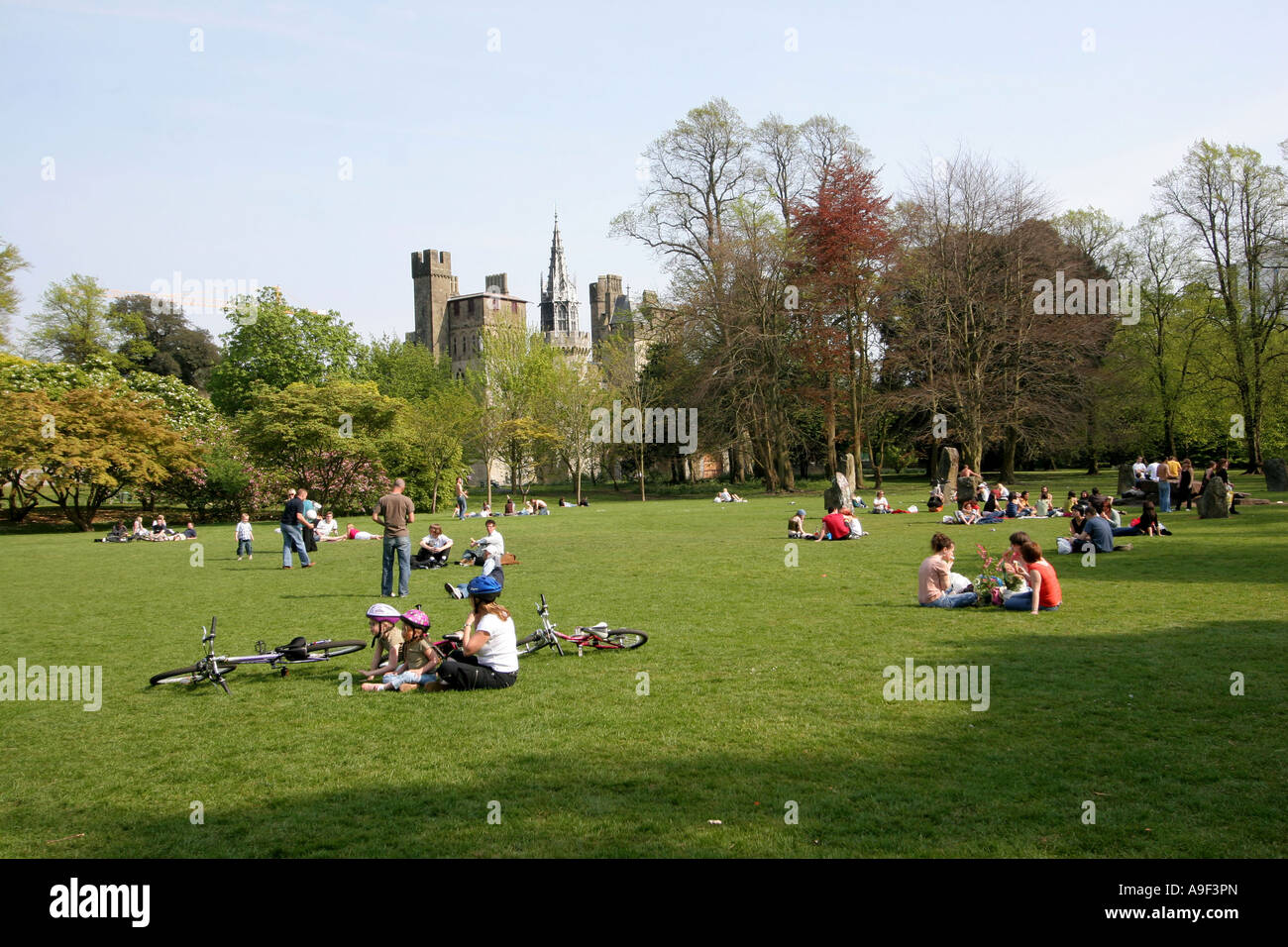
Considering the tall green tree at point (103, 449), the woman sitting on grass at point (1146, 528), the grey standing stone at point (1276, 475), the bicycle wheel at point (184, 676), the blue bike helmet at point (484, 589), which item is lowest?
the bicycle wheel at point (184, 676)

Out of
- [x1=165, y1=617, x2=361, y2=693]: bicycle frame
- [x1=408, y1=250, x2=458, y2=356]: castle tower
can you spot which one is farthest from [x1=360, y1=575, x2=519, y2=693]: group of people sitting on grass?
[x1=408, y1=250, x2=458, y2=356]: castle tower

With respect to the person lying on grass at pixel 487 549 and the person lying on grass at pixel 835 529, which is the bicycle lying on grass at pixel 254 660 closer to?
the person lying on grass at pixel 487 549

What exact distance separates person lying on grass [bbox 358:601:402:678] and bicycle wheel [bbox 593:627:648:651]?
2.30m

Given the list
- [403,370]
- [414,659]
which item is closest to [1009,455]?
[414,659]

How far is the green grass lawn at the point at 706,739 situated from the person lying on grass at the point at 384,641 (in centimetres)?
57

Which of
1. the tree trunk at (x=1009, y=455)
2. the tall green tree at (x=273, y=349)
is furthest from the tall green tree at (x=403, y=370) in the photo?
the tree trunk at (x=1009, y=455)

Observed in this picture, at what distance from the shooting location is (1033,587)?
1219 cm

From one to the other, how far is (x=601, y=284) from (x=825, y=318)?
95.4 m

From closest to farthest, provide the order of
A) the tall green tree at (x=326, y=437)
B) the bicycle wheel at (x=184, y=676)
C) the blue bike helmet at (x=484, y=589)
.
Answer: the blue bike helmet at (x=484, y=589) < the bicycle wheel at (x=184, y=676) < the tall green tree at (x=326, y=437)

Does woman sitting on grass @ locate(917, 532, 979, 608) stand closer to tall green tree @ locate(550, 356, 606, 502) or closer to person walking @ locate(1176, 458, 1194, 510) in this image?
person walking @ locate(1176, 458, 1194, 510)

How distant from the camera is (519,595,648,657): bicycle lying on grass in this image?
1052cm

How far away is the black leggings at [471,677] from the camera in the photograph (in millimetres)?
8977

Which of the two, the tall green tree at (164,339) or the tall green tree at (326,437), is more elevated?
the tall green tree at (164,339)
